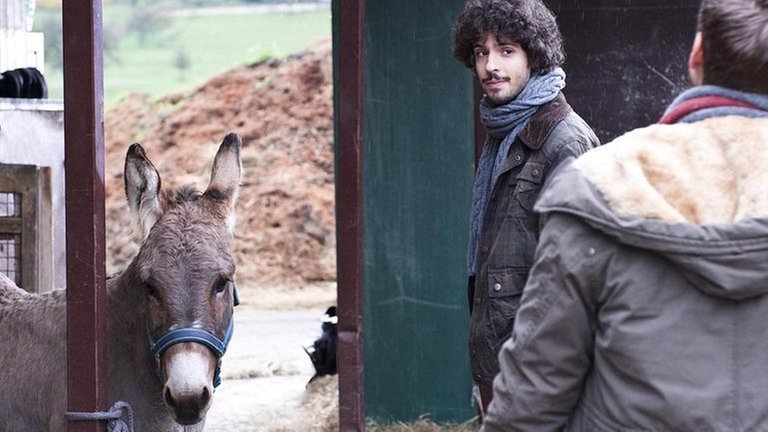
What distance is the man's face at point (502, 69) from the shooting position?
3904mm

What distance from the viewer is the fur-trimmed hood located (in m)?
2.10

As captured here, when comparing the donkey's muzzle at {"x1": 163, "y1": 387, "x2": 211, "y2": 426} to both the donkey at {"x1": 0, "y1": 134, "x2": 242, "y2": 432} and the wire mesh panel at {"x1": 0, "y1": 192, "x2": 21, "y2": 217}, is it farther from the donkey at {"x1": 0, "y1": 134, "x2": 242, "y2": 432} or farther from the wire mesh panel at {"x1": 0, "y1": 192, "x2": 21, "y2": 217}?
the wire mesh panel at {"x1": 0, "y1": 192, "x2": 21, "y2": 217}

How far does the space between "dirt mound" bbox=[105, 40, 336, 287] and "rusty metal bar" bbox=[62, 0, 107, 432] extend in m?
10.6

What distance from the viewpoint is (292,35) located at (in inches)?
1029

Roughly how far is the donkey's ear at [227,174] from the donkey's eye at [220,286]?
0.37 m

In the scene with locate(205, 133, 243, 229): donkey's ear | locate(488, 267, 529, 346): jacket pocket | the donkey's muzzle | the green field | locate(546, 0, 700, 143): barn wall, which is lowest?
the donkey's muzzle

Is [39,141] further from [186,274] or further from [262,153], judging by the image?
[262,153]

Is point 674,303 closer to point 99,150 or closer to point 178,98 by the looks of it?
point 99,150

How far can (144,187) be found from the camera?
14.8 ft

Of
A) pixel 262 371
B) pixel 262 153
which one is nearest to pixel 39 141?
pixel 262 371

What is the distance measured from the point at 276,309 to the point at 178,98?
7157 mm

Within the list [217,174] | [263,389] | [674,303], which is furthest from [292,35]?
[674,303]

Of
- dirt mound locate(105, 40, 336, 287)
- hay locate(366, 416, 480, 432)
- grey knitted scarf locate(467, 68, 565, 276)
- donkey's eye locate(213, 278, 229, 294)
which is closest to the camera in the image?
grey knitted scarf locate(467, 68, 565, 276)

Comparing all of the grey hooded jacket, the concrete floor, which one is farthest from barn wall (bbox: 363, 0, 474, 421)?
the grey hooded jacket
